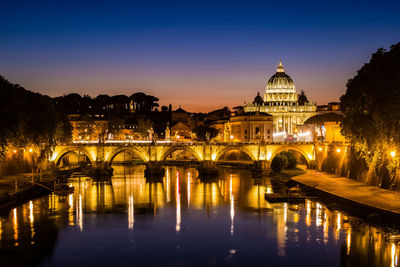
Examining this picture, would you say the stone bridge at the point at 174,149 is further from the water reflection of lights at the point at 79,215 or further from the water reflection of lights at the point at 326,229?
the water reflection of lights at the point at 326,229

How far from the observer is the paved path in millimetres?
29794

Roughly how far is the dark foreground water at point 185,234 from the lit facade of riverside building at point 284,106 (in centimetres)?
7940

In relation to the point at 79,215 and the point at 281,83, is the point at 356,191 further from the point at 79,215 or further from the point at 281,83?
the point at 281,83

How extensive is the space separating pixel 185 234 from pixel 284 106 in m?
96.3

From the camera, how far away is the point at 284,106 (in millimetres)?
122438

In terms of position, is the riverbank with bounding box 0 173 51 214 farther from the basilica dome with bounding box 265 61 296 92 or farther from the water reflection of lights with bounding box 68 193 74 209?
the basilica dome with bounding box 265 61 296 92

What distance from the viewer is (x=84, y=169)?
6650 centimetres

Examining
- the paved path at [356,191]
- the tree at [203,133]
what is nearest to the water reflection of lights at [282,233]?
the paved path at [356,191]

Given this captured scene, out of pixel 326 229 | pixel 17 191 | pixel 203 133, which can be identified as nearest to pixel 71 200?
pixel 17 191

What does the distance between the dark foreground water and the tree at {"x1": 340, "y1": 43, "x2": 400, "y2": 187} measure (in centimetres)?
534

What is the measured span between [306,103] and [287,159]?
228ft

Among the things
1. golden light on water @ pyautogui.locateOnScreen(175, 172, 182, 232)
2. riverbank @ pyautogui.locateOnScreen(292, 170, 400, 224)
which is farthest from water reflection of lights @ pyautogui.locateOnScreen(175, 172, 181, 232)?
riverbank @ pyautogui.locateOnScreen(292, 170, 400, 224)

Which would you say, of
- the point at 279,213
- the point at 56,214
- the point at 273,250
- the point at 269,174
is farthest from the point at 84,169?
the point at 273,250

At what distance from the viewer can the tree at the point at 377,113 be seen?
3167cm
